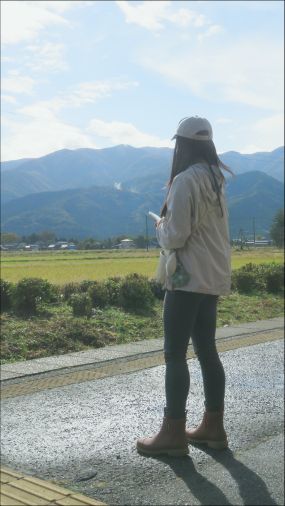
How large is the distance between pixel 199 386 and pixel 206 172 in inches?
112

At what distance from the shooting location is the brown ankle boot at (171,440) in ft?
11.7

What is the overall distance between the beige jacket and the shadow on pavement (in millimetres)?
969

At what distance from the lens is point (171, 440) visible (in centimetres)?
358

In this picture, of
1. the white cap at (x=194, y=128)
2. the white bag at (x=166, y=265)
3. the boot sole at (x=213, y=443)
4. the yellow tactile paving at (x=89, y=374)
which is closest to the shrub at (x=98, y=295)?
→ the yellow tactile paving at (x=89, y=374)

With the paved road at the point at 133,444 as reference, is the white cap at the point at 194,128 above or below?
above

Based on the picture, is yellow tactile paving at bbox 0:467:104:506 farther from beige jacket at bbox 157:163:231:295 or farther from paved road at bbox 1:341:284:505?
beige jacket at bbox 157:163:231:295

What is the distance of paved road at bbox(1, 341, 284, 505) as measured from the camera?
3234 mm

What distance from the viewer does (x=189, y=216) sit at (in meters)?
3.32

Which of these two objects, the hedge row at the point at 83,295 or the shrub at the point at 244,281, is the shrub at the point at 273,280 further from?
the hedge row at the point at 83,295

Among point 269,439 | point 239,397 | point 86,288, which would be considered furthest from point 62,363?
point 86,288

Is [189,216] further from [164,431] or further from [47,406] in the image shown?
[47,406]

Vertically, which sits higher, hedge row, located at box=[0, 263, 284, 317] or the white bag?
the white bag

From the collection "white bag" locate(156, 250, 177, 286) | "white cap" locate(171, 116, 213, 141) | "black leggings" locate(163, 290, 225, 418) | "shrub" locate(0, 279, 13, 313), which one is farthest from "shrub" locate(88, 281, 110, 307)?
"white cap" locate(171, 116, 213, 141)

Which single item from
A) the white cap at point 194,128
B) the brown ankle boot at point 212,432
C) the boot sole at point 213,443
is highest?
the white cap at point 194,128
